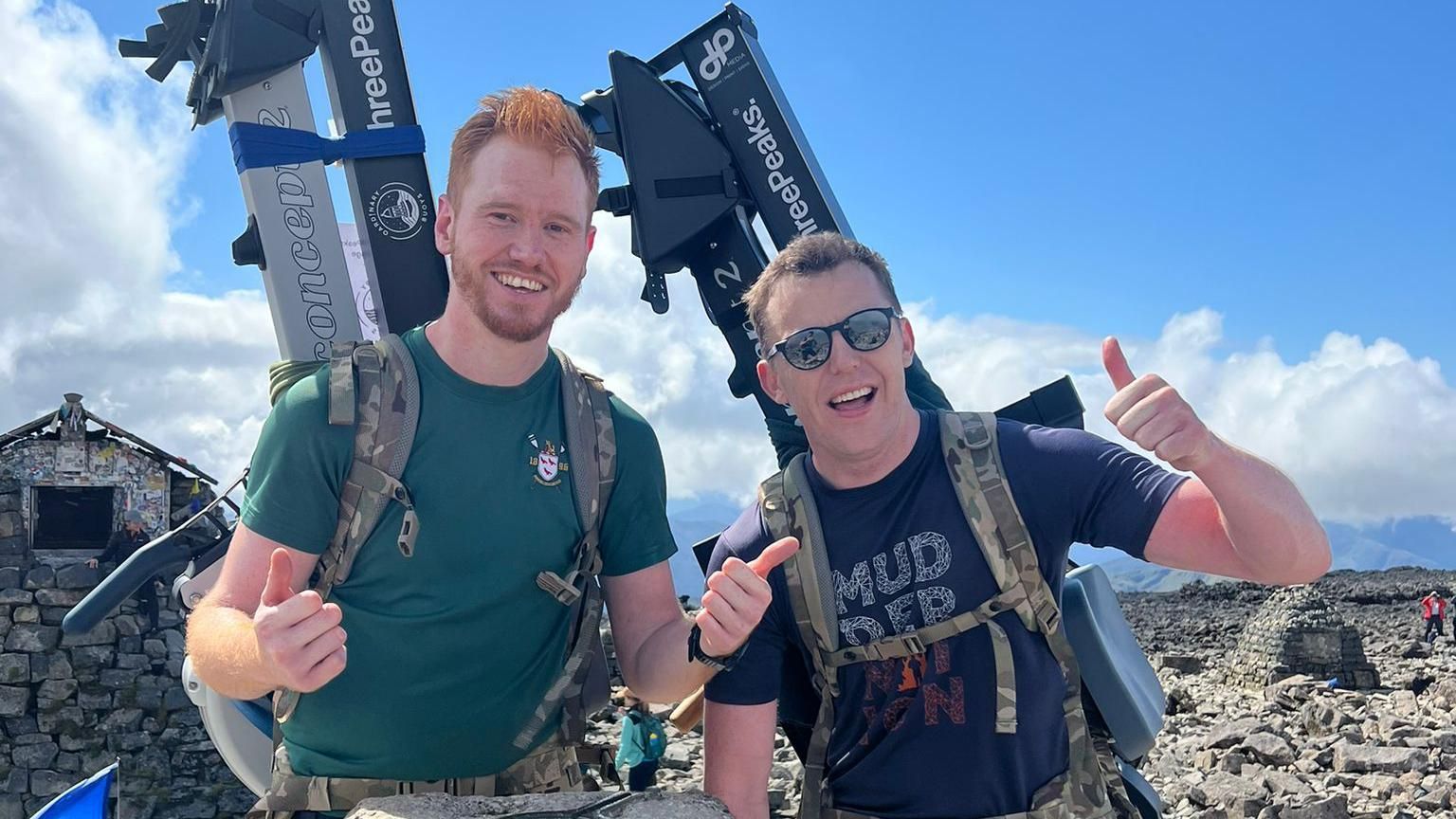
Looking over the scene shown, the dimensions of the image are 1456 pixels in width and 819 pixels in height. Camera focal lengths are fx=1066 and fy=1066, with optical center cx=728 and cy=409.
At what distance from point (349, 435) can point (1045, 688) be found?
2.16 metres

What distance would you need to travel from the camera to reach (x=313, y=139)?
17.4 ft

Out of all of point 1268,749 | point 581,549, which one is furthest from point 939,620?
point 1268,749

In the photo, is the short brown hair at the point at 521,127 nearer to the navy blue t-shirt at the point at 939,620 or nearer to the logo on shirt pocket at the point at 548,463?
the logo on shirt pocket at the point at 548,463

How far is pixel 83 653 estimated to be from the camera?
1709 centimetres

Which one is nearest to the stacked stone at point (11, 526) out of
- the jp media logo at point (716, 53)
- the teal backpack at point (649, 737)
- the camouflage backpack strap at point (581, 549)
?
the teal backpack at point (649, 737)

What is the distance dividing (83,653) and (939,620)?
1800 centimetres

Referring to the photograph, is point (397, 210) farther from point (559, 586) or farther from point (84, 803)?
point (84, 803)

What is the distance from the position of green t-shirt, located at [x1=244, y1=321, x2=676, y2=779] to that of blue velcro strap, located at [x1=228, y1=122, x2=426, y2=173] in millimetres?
2570

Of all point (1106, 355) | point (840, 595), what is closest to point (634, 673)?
point (840, 595)

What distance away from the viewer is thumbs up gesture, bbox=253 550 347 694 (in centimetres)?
226

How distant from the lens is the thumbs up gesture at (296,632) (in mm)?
2258

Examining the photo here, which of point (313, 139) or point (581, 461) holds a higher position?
point (313, 139)

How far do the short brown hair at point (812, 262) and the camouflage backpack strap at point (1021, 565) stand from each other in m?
0.59

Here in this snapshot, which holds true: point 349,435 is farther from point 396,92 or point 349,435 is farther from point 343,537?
point 396,92
